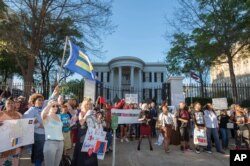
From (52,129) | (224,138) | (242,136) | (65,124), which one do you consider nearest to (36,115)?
(52,129)

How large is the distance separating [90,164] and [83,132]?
769 millimetres

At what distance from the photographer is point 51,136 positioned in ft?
16.6

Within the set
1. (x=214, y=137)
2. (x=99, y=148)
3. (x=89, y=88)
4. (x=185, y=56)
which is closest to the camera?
(x=99, y=148)

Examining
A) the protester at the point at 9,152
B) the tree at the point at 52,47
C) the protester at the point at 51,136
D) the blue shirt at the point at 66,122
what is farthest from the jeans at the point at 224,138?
the tree at the point at 52,47

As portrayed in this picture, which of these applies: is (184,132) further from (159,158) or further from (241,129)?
(241,129)

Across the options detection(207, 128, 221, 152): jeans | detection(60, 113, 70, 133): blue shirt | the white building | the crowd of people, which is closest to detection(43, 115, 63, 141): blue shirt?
the crowd of people

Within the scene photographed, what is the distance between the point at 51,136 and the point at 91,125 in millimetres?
1105

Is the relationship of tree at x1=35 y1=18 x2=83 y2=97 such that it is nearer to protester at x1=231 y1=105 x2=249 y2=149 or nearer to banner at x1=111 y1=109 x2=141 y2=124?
banner at x1=111 y1=109 x2=141 y2=124

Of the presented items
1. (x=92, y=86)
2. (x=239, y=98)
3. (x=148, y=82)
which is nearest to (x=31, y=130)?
(x=92, y=86)

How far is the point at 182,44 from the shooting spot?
29125 millimetres

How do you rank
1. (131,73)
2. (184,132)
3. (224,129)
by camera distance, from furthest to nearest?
(131,73) → (224,129) → (184,132)

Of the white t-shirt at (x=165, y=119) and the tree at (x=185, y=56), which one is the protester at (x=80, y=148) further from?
the tree at (x=185, y=56)

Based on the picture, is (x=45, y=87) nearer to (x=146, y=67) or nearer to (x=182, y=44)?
(x=182, y=44)

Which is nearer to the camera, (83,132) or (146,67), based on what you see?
(83,132)
